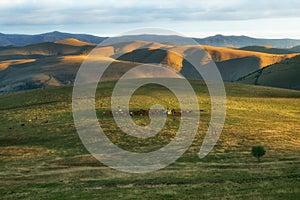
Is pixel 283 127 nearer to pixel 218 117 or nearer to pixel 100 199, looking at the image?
pixel 218 117

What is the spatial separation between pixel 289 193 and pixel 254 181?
5.14 m

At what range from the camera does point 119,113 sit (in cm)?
7869

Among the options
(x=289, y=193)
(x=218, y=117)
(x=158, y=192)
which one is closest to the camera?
(x=289, y=193)

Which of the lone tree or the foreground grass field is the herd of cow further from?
the lone tree

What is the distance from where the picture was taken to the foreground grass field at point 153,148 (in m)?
33.4

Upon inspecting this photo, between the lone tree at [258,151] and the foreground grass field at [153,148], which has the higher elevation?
the lone tree at [258,151]

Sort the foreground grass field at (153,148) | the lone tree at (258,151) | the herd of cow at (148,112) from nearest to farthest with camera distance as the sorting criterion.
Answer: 1. the foreground grass field at (153,148)
2. the lone tree at (258,151)
3. the herd of cow at (148,112)

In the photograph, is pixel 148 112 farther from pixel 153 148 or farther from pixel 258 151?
pixel 258 151

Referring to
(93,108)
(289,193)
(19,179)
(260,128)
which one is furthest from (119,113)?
(289,193)

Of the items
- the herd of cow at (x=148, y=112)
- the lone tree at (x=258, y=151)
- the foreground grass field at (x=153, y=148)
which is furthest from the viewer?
the herd of cow at (x=148, y=112)

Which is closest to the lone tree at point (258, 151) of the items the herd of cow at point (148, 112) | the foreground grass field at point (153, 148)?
the foreground grass field at point (153, 148)

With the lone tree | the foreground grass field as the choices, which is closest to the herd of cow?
the foreground grass field

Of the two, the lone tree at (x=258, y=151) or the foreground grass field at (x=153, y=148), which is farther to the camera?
the lone tree at (x=258, y=151)

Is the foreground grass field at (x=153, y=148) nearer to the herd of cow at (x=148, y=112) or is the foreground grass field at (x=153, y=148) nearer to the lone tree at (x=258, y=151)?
the lone tree at (x=258, y=151)
